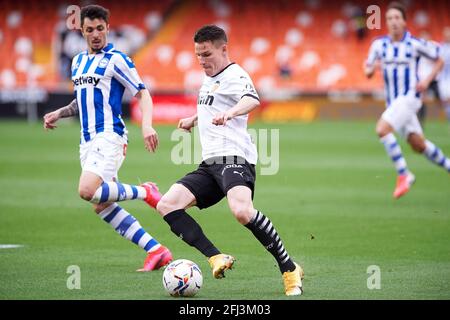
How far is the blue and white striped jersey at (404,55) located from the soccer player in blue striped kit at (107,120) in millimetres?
5772

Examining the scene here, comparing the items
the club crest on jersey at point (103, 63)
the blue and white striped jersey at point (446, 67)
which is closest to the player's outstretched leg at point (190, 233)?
the club crest on jersey at point (103, 63)

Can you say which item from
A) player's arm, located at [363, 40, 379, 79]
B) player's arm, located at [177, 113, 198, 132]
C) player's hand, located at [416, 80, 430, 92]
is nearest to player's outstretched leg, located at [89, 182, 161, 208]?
player's arm, located at [177, 113, 198, 132]

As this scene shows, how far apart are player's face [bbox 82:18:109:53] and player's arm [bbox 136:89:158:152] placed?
1.80 ft

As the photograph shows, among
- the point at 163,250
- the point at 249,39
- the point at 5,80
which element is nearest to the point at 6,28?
the point at 5,80

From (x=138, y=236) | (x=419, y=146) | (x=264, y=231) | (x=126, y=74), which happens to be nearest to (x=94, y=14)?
(x=126, y=74)

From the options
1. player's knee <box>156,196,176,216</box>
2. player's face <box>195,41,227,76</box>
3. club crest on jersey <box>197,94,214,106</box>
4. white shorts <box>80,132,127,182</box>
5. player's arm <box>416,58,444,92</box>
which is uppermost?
player's arm <box>416,58,444,92</box>

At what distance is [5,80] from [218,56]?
31863 millimetres

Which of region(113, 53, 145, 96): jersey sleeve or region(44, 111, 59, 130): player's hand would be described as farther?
region(44, 111, 59, 130): player's hand

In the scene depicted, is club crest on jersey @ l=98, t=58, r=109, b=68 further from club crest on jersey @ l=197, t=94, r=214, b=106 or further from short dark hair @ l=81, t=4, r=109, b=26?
club crest on jersey @ l=197, t=94, r=214, b=106

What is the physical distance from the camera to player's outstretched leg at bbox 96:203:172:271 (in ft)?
25.7

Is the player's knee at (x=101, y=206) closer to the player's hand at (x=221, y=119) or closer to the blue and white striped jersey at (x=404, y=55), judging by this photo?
the player's hand at (x=221, y=119)

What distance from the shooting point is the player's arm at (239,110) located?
6.45 m

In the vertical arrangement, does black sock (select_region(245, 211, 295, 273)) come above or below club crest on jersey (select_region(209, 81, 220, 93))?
below

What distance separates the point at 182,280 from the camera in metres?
6.56
